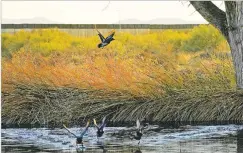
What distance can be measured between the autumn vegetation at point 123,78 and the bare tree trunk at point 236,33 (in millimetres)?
308

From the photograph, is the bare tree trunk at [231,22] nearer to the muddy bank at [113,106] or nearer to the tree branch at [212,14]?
the tree branch at [212,14]

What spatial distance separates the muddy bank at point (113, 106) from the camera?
5.18 metres

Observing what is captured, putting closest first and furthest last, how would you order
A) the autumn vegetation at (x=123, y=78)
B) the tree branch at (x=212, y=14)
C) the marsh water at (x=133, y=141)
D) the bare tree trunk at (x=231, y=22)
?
the marsh water at (x=133, y=141)
the bare tree trunk at (x=231, y=22)
the tree branch at (x=212, y=14)
the autumn vegetation at (x=123, y=78)

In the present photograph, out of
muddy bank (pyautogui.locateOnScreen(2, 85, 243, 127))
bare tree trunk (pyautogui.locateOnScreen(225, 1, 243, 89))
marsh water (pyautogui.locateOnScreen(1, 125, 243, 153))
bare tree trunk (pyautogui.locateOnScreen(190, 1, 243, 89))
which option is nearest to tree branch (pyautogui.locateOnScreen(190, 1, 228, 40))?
bare tree trunk (pyautogui.locateOnScreen(190, 1, 243, 89))

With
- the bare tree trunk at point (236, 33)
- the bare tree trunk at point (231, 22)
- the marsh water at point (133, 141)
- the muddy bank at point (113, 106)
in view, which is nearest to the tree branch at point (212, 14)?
the bare tree trunk at point (231, 22)

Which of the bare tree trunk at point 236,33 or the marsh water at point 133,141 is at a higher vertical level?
the bare tree trunk at point 236,33

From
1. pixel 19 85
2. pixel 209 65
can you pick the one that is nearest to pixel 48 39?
pixel 19 85

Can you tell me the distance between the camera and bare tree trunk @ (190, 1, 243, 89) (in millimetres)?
4668

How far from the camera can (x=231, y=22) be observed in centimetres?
473

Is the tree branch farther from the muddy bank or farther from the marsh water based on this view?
the marsh water

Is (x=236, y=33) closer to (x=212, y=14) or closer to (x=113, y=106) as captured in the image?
(x=212, y=14)

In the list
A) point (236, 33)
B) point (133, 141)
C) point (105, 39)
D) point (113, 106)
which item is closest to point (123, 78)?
point (113, 106)

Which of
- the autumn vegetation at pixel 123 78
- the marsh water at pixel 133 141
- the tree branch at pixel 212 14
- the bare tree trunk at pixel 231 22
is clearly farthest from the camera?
the autumn vegetation at pixel 123 78

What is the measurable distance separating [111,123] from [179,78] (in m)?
0.72
